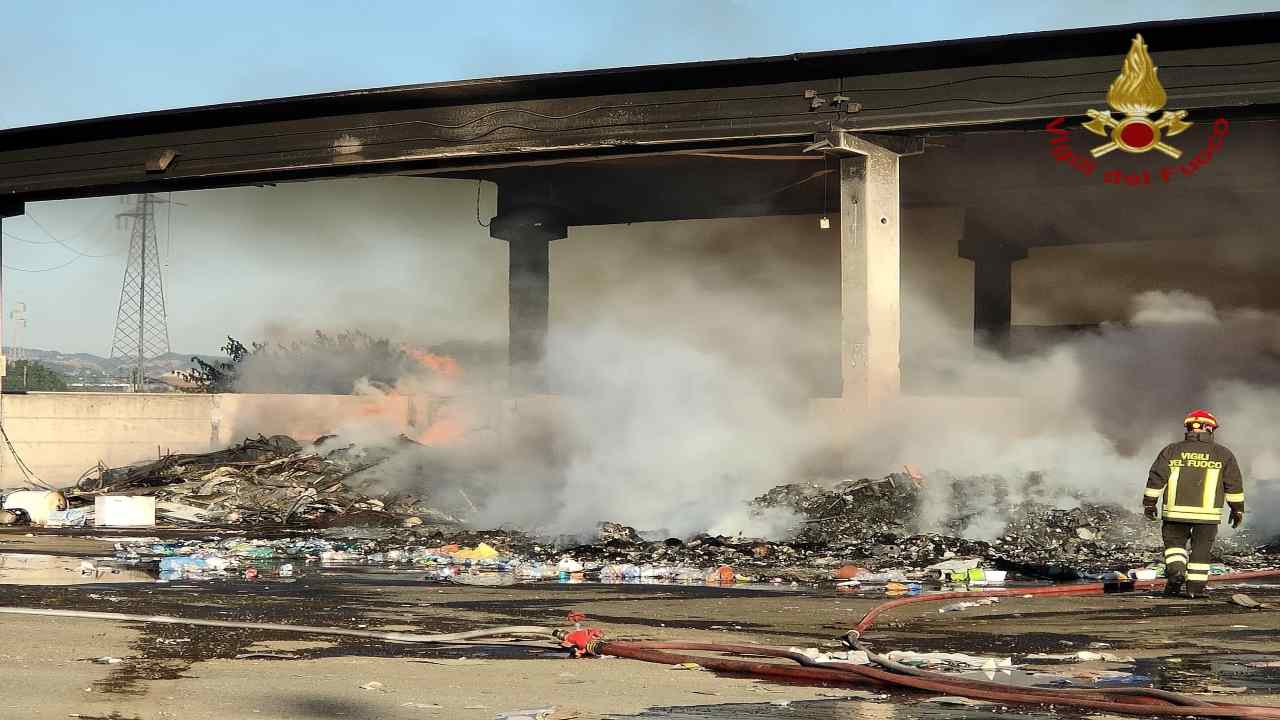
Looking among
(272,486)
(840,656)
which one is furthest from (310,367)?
(840,656)

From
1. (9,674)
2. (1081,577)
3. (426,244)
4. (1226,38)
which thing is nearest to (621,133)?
(1226,38)

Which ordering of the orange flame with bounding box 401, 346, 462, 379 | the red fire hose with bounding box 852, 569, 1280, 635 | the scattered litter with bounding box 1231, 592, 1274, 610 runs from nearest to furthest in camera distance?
the scattered litter with bounding box 1231, 592, 1274, 610 < the red fire hose with bounding box 852, 569, 1280, 635 < the orange flame with bounding box 401, 346, 462, 379

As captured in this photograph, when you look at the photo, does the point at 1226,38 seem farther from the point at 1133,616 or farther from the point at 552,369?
the point at 552,369

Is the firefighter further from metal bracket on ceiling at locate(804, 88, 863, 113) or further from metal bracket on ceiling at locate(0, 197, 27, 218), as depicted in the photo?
metal bracket on ceiling at locate(0, 197, 27, 218)

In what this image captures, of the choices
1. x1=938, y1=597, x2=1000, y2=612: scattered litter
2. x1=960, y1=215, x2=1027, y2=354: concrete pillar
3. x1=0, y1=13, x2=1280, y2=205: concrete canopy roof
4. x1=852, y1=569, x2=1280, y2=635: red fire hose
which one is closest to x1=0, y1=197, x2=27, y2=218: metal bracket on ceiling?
x1=0, y1=13, x2=1280, y2=205: concrete canopy roof

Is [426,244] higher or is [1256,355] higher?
[426,244]

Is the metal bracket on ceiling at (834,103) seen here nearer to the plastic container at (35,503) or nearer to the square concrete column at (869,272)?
the square concrete column at (869,272)

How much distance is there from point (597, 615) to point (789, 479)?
35.3 ft

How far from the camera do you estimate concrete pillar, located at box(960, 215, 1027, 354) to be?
32.2m

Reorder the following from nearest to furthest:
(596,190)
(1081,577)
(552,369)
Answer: (1081,577), (552,369), (596,190)

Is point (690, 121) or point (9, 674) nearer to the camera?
point (9, 674)

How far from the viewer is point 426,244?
38875 millimetres

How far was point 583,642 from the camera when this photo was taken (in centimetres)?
903

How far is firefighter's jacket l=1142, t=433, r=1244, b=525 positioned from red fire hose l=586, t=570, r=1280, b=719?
13.1 ft
